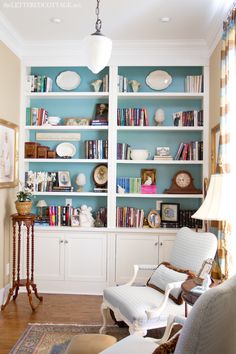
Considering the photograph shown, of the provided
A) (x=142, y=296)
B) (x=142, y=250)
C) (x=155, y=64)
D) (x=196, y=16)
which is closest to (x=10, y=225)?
(x=142, y=250)

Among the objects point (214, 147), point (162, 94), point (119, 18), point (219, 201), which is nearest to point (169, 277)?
point (219, 201)

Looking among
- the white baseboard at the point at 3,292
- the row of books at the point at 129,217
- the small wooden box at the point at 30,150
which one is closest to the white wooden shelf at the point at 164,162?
the row of books at the point at 129,217

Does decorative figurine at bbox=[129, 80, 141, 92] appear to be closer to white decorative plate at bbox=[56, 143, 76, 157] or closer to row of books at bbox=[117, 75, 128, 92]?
row of books at bbox=[117, 75, 128, 92]

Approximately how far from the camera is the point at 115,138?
4.56 metres

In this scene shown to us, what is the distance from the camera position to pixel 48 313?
3822 mm

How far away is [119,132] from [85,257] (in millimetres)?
1558

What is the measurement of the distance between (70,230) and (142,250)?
0.86 metres

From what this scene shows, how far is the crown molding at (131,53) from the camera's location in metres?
4.45

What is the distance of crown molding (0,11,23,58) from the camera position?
3883mm

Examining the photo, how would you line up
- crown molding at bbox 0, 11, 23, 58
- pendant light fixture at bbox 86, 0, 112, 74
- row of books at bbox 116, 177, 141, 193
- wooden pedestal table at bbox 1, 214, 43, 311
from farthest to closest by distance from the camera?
1. row of books at bbox 116, 177, 141, 193
2. wooden pedestal table at bbox 1, 214, 43, 311
3. crown molding at bbox 0, 11, 23, 58
4. pendant light fixture at bbox 86, 0, 112, 74

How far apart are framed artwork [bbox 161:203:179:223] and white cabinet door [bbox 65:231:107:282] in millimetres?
760

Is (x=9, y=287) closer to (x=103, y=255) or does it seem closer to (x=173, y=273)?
(x=103, y=255)

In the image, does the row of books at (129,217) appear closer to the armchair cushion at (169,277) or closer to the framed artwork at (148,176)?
the framed artwork at (148,176)

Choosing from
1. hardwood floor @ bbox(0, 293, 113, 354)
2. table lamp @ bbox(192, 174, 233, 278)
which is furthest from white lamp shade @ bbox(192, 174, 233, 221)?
hardwood floor @ bbox(0, 293, 113, 354)
